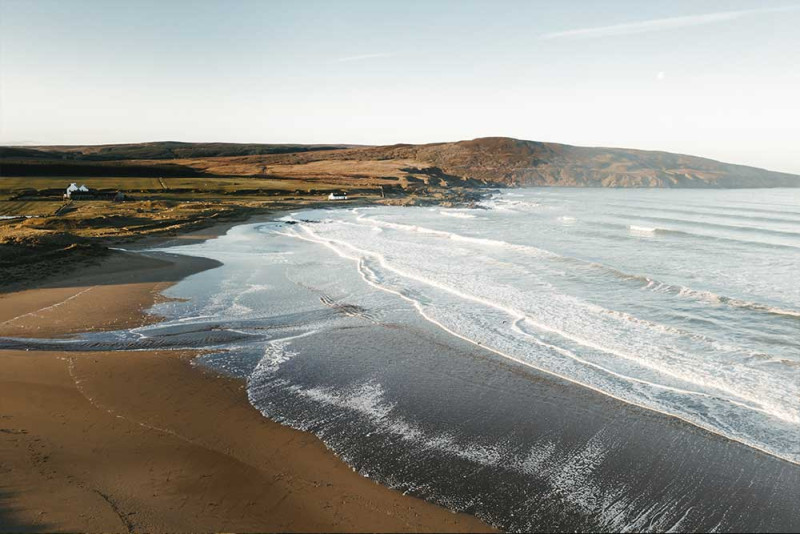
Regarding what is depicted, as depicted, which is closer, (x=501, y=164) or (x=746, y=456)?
(x=746, y=456)

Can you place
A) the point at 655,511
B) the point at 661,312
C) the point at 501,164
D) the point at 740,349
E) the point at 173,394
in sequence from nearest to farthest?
the point at 655,511 < the point at 173,394 < the point at 740,349 < the point at 661,312 < the point at 501,164

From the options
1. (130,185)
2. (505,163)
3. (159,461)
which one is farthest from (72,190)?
(505,163)

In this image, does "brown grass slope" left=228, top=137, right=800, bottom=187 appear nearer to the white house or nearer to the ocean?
the white house

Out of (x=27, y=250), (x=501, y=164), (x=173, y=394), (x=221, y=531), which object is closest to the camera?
(x=221, y=531)

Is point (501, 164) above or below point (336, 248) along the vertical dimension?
above

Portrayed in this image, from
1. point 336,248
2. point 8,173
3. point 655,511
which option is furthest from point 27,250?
point 8,173

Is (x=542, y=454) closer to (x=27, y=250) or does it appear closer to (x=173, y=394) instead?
(x=173, y=394)

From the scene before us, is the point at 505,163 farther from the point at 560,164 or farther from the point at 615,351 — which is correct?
the point at 615,351

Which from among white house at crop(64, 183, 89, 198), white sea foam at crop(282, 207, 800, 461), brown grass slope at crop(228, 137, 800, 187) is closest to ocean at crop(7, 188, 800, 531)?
white sea foam at crop(282, 207, 800, 461)
